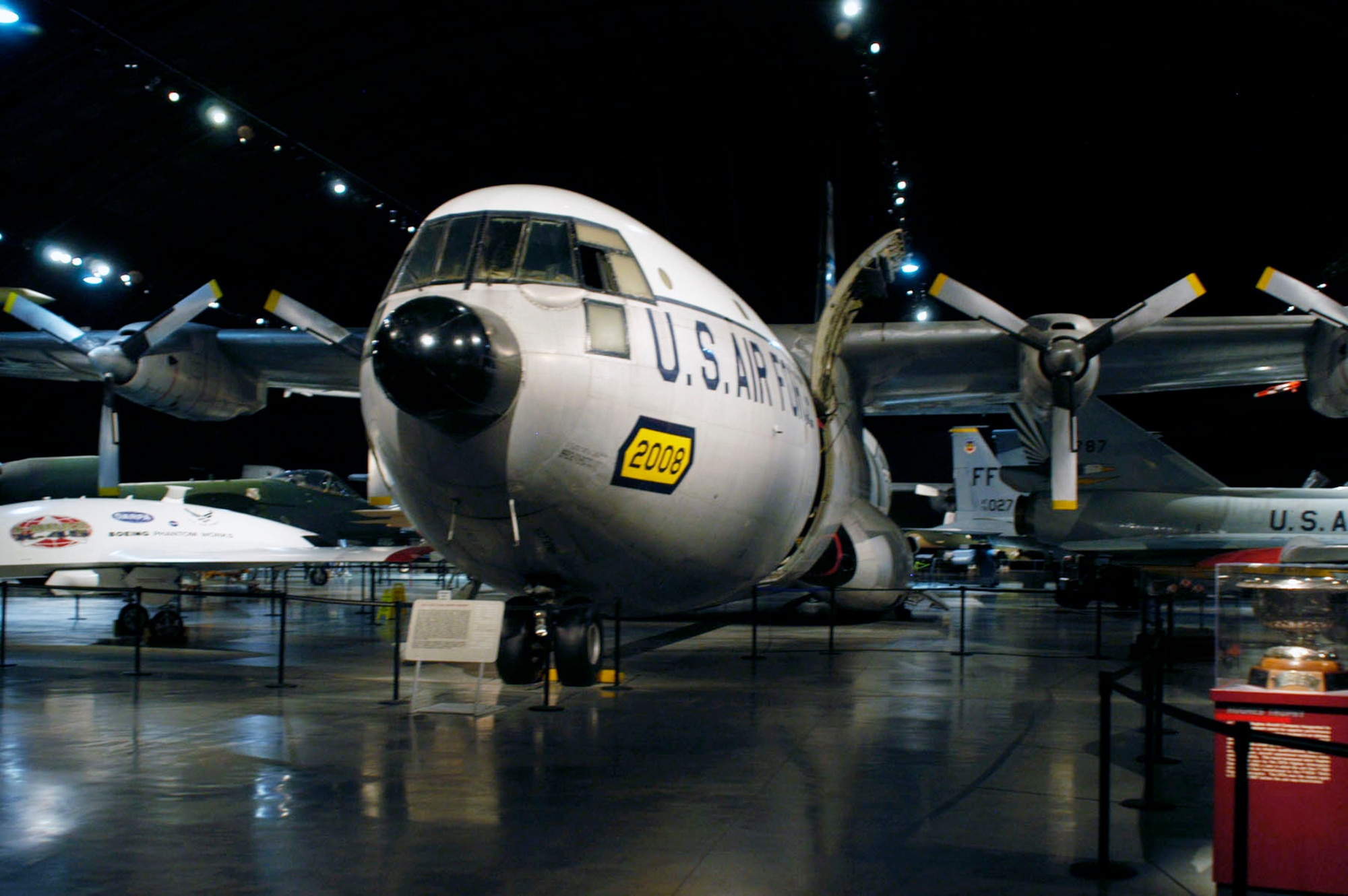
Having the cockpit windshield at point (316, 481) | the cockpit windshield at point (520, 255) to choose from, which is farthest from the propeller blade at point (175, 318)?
the cockpit windshield at point (316, 481)

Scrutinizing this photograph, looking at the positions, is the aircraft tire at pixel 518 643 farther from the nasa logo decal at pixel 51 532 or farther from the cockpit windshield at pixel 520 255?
the nasa logo decal at pixel 51 532

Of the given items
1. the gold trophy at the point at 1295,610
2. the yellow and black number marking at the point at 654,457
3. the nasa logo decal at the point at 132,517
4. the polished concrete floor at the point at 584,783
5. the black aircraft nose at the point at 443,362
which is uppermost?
the black aircraft nose at the point at 443,362

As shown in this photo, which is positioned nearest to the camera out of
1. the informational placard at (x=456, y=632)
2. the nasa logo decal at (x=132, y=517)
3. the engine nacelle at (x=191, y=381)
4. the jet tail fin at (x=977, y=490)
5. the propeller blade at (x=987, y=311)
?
the informational placard at (x=456, y=632)

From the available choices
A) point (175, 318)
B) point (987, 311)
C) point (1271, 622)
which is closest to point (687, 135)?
point (987, 311)

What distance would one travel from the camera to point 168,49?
2412cm

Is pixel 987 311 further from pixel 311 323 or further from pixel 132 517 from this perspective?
pixel 132 517

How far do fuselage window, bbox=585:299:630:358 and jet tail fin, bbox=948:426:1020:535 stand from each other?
93.9ft

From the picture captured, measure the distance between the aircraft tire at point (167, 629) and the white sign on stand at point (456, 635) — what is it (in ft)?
28.6

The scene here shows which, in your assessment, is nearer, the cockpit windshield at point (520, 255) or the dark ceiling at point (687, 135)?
the cockpit windshield at point (520, 255)

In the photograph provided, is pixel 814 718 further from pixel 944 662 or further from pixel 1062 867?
pixel 944 662

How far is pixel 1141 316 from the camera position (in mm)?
13852

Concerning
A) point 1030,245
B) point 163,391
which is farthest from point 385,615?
point 1030,245

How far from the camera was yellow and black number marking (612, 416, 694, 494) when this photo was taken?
341 inches

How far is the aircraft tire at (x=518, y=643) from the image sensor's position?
10148 mm
